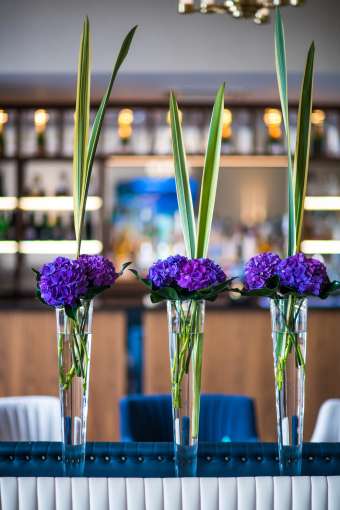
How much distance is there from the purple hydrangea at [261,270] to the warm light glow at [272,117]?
4474mm

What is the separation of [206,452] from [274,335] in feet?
1.15

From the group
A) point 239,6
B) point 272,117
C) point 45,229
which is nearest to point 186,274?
point 239,6

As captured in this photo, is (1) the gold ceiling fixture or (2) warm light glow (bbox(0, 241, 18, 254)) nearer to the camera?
(1) the gold ceiling fixture

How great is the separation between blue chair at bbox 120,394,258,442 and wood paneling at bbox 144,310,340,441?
1.52 m

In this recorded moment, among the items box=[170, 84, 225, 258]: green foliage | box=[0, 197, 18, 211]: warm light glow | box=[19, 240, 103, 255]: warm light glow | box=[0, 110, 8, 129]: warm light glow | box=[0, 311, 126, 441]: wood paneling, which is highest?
box=[0, 110, 8, 129]: warm light glow

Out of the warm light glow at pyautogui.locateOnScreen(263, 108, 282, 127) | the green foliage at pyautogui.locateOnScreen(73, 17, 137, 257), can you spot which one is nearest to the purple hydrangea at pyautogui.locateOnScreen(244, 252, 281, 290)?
the green foliage at pyautogui.locateOnScreen(73, 17, 137, 257)

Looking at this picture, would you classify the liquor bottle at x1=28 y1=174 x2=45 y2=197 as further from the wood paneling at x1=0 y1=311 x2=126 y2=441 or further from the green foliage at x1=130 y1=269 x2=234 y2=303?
the green foliage at x1=130 y1=269 x2=234 y2=303

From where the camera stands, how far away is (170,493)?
189 centimetres

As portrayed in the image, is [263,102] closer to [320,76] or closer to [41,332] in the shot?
[320,76]

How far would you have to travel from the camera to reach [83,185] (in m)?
1.97

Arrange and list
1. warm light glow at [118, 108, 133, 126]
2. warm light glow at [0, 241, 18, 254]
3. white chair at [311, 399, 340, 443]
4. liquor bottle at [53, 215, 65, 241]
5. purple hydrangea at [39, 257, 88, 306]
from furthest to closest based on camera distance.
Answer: liquor bottle at [53, 215, 65, 241]
warm light glow at [0, 241, 18, 254]
warm light glow at [118, 108, 133, 126]
white chair at [311, 399, 340, 443]
purple hydrangea at [39, 257, 88, 306]

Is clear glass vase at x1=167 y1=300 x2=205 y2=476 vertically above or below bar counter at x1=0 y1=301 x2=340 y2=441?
above

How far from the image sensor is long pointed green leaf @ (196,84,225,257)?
1.94 m

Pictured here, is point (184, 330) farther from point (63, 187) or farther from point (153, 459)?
point (63, 187)
